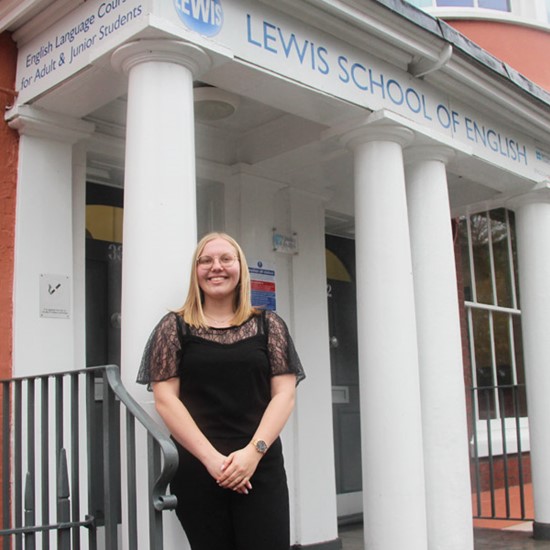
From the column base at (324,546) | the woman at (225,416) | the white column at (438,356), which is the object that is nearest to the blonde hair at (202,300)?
the woman at (225,416)

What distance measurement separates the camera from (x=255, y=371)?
3.16 metres

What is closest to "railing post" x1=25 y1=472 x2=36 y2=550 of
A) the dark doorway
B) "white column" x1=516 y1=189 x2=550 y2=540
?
the dark doorway

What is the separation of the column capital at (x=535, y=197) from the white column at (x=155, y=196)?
12.4 feet

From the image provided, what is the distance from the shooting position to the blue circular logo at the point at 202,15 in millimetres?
3725

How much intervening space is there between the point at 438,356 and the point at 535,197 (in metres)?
2.17

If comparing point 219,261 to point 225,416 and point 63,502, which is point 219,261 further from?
point 63,502

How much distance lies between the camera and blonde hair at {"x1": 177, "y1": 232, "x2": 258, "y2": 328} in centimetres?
325

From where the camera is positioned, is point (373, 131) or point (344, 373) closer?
point (373, 131)

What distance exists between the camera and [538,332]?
664 centimetres

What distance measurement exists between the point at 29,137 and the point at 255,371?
2182mm

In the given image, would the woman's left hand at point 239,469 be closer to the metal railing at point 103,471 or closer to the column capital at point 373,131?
the metal railing at point 103,471

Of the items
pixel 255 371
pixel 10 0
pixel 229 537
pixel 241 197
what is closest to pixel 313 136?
pixel 241 197

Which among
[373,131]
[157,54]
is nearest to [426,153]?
[373,131]

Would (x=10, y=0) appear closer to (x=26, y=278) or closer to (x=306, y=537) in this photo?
(x=26, y=278)
